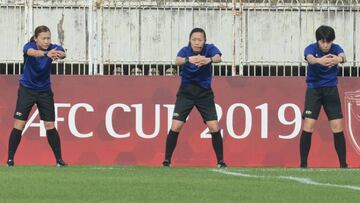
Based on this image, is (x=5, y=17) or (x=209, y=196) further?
(x=5, y=17)

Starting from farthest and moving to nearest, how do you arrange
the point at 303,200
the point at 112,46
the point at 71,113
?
the point at 112,46, the point at 71,113, the point at 303,200

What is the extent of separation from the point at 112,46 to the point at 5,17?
170 centimetres

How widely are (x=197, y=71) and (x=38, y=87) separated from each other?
1.91m

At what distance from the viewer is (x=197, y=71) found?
51.6ft

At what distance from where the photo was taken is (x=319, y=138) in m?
18.8

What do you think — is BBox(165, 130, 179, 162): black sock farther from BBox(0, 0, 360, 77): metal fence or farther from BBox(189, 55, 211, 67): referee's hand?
BBox(0, 0, 360, 77): metal fence

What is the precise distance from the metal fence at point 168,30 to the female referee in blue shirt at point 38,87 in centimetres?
364

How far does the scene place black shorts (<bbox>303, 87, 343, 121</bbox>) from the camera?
51.1 feet

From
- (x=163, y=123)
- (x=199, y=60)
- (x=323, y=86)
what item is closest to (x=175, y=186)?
(x=199, y=60)

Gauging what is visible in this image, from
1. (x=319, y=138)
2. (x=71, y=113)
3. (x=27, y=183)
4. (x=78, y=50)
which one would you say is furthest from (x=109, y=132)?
(x=27, y=183)

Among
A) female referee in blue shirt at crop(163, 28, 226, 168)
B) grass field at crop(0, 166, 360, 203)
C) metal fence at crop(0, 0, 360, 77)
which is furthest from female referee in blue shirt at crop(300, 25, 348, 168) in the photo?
metal fence at crop(0, 0, 360, 77)

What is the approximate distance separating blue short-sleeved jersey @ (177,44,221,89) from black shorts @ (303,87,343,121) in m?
1.24

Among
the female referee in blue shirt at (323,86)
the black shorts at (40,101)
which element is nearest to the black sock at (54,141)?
the black shorts at (40,101)

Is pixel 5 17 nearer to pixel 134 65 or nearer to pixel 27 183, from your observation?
pixel 134 65
